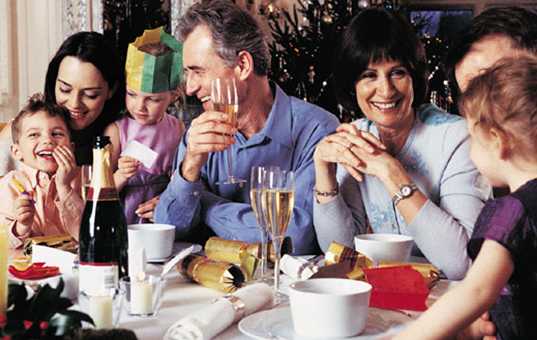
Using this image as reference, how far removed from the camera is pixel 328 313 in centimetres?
123

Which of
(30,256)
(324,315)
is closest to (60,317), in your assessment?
(324,315)

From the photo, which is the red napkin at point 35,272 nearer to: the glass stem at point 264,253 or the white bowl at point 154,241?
the white bowl at point 154,241

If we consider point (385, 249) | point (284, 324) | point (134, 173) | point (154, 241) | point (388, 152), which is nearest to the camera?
point (284, 324)

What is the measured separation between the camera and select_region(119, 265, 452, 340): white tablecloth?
4.25 ft

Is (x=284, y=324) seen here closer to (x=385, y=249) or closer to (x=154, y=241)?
(x=385, y=249)

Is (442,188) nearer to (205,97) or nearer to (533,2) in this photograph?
(205,97)

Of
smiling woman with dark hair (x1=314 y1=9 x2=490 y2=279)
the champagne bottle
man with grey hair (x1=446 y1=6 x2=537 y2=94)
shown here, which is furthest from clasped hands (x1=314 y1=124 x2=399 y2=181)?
the champagne bottle

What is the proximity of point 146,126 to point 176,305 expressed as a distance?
1296mm

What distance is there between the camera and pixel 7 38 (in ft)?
16.3

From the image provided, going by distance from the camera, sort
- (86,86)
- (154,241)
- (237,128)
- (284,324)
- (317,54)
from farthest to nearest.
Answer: (317,54) < (86,86) < (237,128) < (154,241) < (284,324)

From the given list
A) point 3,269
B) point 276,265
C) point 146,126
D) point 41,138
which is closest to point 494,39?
point 276,265

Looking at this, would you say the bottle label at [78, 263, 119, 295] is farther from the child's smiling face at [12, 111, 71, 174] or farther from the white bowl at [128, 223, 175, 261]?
the child's smiling face at [12, 111, 71, 174]

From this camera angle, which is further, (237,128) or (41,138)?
(41,138)

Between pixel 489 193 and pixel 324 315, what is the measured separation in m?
0.89
